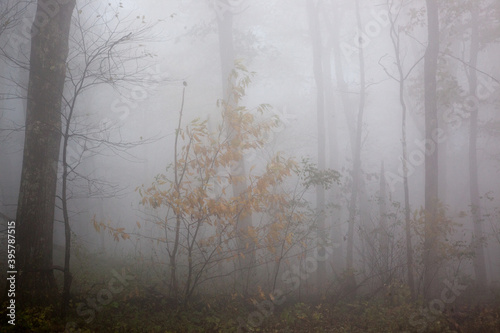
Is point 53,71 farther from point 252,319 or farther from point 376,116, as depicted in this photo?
point 376,116

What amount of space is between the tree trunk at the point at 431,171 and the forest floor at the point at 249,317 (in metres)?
1.30

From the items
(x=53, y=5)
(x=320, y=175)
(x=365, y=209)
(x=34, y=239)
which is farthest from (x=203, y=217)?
(x=365, y=209)

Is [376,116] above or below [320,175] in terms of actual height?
above

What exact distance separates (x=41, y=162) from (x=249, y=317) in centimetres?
473

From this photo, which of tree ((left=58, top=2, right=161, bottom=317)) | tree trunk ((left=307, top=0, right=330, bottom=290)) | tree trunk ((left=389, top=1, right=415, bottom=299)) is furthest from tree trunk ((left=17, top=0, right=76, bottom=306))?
tree trunk ((left=307, top=0, right=330, bottom=290))

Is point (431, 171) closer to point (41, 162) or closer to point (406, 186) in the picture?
point (406, 186)

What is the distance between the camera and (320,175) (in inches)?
330

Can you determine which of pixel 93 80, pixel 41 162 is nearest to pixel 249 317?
pixel 41 162

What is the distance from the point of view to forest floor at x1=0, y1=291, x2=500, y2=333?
5.52 m

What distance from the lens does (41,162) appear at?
5742mm

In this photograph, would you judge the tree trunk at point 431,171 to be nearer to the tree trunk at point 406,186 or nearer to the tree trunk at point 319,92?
the tree trunk at point 406,186

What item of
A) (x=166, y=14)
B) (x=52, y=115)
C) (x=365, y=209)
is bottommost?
(x=365, y=209)

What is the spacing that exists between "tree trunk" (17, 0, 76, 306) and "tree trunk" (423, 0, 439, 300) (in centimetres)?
828

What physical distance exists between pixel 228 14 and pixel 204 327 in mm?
8745
